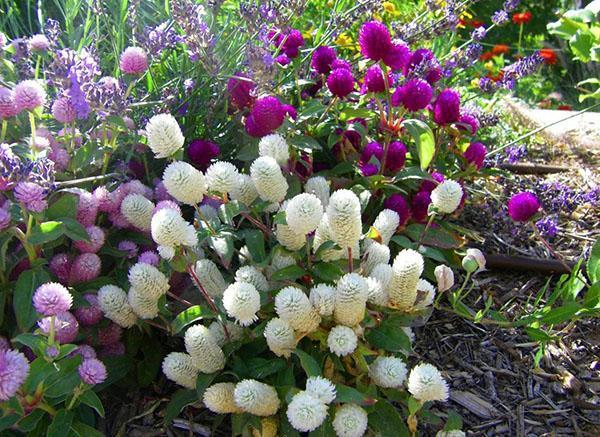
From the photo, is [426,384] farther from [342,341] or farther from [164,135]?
[164,135]

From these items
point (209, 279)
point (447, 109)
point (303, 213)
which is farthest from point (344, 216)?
point (447, 109)

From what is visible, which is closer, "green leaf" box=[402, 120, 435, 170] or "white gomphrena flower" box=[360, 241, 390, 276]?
"white gomphrena flower" box=[360, 241, 390, 276]

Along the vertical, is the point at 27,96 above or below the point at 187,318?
above

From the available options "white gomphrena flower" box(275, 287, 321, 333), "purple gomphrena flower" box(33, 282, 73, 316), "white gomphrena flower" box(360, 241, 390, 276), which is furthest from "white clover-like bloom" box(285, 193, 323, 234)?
"purple gomphrena flower" box(33, 282, 73, 316)

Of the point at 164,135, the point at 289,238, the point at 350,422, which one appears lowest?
the point at 350,422

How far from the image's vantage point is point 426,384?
1.46 metres

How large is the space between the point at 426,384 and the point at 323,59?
4.18 ft

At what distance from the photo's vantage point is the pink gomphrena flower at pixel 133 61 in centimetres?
184

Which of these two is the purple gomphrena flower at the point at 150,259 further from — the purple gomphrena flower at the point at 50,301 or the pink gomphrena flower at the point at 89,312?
the purple gomphrena flower at the point at 50,301

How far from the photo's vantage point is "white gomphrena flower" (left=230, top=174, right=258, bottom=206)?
1.71m

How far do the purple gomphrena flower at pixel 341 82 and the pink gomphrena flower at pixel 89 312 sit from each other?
0.94m

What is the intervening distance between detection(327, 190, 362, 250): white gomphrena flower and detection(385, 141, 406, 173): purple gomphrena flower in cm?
76

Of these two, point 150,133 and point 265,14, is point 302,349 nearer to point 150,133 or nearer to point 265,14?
point 150,133

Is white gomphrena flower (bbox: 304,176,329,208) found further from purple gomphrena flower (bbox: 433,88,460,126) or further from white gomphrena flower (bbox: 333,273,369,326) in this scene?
purple gomphrena flower (bbox: 433,88,460,126)
